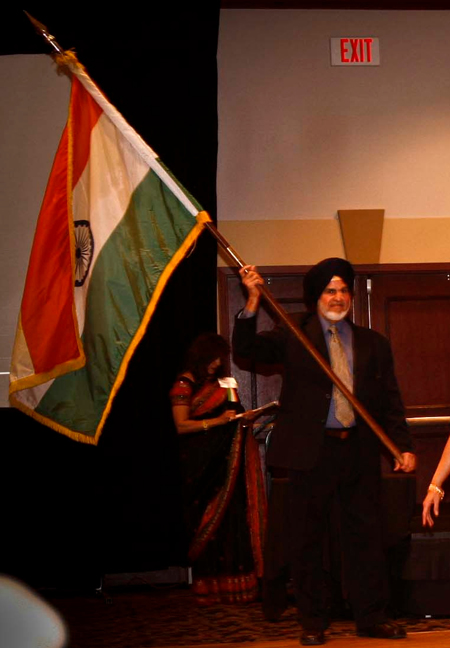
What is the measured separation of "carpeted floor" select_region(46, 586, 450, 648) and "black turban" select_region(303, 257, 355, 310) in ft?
4.62

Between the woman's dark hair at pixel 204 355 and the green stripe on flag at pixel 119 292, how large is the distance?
3.94 feet

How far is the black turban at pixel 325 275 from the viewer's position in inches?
151

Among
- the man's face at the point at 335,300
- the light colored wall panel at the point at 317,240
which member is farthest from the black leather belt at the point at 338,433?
the light colored wall panel at the point at 317,240

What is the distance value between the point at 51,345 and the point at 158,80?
7.61 feet

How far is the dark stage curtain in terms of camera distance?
17.3ft

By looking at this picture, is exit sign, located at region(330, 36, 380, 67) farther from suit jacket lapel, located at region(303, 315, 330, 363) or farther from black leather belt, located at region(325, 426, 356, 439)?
black leather belt, located at region(325, 426, 356, 439)

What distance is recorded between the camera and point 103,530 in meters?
5.28

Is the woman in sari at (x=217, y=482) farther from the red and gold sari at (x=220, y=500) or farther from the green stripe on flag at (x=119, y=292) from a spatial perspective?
the green stripe on flag at (x=119, y=292)

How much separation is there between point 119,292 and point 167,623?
64.3 inches

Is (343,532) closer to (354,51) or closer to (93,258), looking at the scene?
(93,258)

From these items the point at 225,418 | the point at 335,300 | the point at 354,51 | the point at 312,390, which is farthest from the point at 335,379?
the point at 354,51

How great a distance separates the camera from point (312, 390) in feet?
12.3

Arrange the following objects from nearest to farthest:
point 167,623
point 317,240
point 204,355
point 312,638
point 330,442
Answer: point 312,638, point 330,442, point 167,623, point 204,355, point 317,240

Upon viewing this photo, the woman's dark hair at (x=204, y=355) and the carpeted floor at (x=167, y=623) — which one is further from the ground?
the woman's dark hair at (x=204, y=355)
